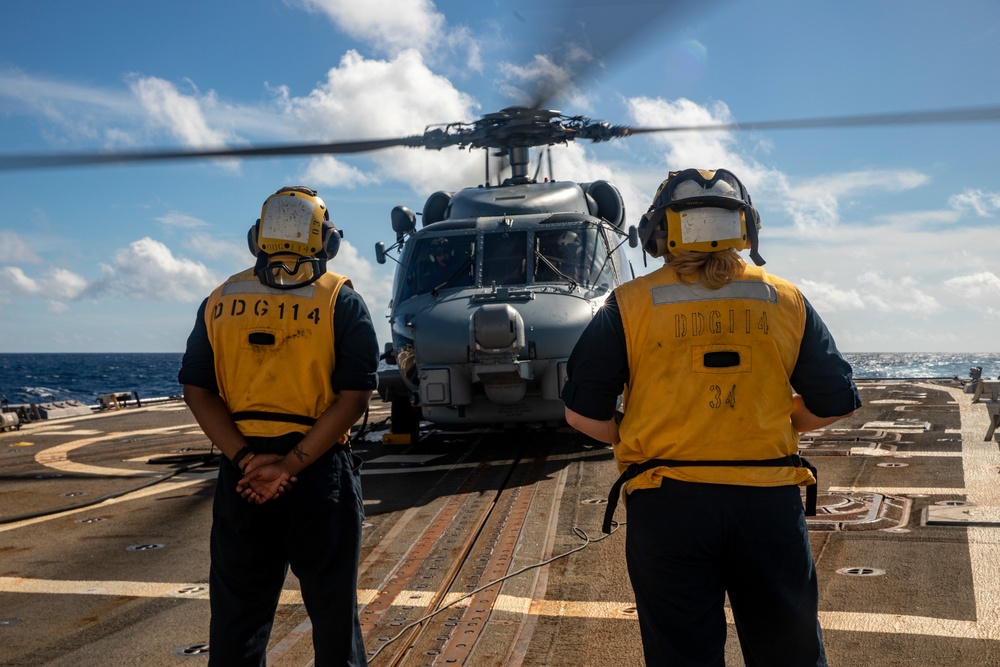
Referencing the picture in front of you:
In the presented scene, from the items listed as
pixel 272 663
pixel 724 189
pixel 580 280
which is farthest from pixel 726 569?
pixel 580 280

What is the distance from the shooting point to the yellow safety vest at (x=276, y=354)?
3203 mm

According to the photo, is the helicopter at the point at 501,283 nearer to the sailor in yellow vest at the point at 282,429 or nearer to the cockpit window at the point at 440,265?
the cockpit window at the point at 440,265

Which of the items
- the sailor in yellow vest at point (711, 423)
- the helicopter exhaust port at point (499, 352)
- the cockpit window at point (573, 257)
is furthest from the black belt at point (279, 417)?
the cockpit window at point (573, 257)

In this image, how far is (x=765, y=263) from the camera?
9.45 ft

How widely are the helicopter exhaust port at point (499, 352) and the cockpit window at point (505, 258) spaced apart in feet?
4.65

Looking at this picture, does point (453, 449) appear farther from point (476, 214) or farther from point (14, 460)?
point (14, 460)

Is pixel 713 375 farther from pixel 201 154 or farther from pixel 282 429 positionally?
pixel 201 154

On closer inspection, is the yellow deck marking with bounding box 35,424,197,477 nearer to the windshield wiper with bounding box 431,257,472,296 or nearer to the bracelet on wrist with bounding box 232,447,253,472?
the windshield wiper with bounding box 431,257,472,296

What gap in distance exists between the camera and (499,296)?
31.8 feet

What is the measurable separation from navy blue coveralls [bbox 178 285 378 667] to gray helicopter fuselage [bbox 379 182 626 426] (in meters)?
4.80

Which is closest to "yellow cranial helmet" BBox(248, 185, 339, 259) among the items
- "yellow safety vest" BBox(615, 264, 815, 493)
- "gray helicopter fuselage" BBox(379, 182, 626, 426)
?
"yellow safety vest" BBox(615, 264, 815, 493)

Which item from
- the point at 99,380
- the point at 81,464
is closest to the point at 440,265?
the point at 81,464

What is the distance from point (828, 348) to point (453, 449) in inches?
332

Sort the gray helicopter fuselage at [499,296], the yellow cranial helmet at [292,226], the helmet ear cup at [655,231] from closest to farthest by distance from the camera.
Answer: the helmet ear cup at [655,231] < the yellow cranial helmet at [292,226] < the gray helicopter fuselage at [499,296]
